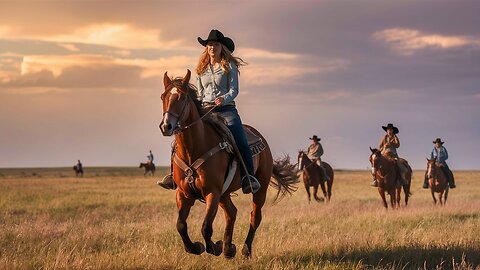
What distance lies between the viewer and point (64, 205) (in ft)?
78.7

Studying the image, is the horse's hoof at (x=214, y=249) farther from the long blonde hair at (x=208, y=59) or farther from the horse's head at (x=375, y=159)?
the horse's head at (x=375, y=159)

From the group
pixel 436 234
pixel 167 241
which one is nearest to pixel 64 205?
pixel 167 241

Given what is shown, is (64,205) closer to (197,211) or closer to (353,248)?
(197,211)

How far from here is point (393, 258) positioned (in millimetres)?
10055

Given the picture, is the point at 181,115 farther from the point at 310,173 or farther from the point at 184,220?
the point at 310,173

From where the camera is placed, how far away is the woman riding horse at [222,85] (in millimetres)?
9102

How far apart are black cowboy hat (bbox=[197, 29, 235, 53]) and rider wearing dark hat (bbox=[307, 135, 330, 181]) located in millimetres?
15828

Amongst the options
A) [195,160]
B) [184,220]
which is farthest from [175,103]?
[184,220]

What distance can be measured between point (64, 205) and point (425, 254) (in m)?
16.3

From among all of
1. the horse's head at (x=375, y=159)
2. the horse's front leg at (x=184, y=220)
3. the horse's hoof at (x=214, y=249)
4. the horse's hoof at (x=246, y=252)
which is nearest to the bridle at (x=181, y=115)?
the horse's front leg at (x=184, y=220)

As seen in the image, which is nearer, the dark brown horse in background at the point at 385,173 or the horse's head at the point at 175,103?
the horse's head at the point at 175,103

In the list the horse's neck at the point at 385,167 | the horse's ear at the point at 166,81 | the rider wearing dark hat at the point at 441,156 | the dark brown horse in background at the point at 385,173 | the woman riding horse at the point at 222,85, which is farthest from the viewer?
the rider wearing dark hat at the point at 441,156

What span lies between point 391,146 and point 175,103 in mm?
14429

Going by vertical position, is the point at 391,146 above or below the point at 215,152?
above
